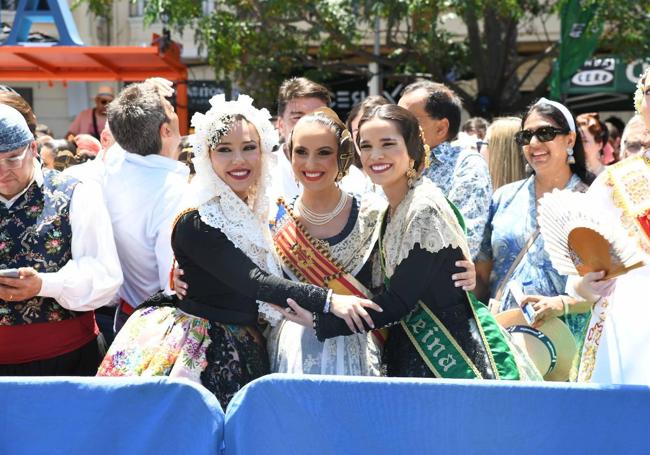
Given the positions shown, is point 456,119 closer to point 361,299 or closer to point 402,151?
point 402,151

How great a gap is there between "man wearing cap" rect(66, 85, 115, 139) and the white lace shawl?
6.12 metres

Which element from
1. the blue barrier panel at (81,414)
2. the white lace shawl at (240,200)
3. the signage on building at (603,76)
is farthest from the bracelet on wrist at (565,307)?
the signage on building at (603,76)

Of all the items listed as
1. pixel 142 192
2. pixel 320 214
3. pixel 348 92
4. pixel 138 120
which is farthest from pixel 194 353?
pixel 348 92

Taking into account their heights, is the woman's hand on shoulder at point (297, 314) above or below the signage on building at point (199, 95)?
below

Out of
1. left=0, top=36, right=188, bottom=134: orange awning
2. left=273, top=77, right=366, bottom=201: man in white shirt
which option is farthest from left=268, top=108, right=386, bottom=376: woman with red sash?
left=0, top=36, right=188, bottom=134: orange awning

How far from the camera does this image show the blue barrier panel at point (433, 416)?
2.57 meters

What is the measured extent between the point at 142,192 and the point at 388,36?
359 inches

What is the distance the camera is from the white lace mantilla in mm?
2885

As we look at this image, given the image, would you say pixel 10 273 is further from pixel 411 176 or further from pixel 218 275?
pixel 411 176

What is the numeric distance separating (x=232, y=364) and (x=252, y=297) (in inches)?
11.1

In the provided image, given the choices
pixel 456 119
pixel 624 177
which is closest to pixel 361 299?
pixel 624 177

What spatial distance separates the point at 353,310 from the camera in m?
2.83

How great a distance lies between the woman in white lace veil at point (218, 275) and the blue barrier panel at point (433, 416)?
18.6 inches

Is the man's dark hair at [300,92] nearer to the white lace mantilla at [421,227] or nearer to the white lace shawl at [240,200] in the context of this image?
the white lace shawl at [240,200]
